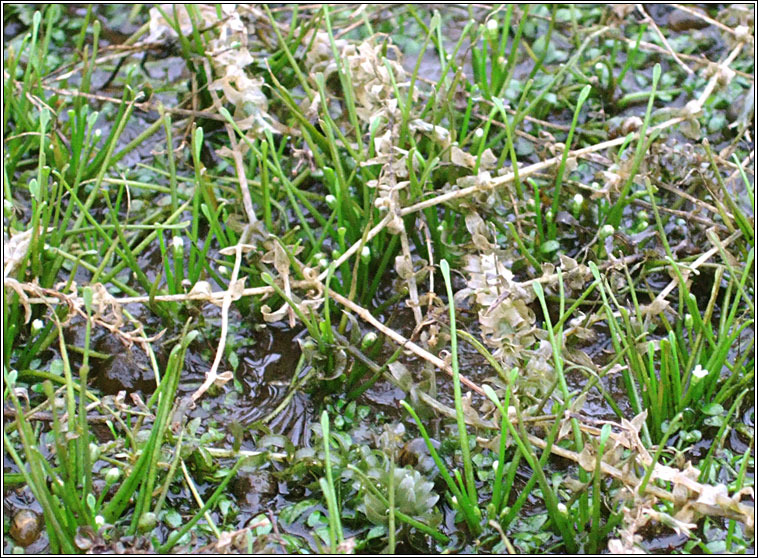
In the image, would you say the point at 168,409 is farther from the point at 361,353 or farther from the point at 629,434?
the point at 629,434

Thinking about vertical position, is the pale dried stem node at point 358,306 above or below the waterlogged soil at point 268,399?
above

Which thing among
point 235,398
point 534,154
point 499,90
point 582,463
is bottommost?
point 235,398

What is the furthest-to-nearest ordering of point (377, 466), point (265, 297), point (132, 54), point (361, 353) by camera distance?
1. point (132, 54)
2. point (265, 297)
3. point (361, 353)
4. point (377, 466)

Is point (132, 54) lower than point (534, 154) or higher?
higher

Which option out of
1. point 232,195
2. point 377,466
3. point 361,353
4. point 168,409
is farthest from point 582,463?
point 232,195

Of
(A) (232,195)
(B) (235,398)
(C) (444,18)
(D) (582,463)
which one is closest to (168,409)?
(B) (235,398)

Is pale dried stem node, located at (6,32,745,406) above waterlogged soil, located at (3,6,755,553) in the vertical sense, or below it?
above

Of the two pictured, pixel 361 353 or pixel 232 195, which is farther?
pixel 232 195

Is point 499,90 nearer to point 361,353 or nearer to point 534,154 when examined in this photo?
point 534,154

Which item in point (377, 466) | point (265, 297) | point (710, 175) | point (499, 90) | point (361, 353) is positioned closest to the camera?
point (377, 466)

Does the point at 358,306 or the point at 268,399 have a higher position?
the point at 358,306
